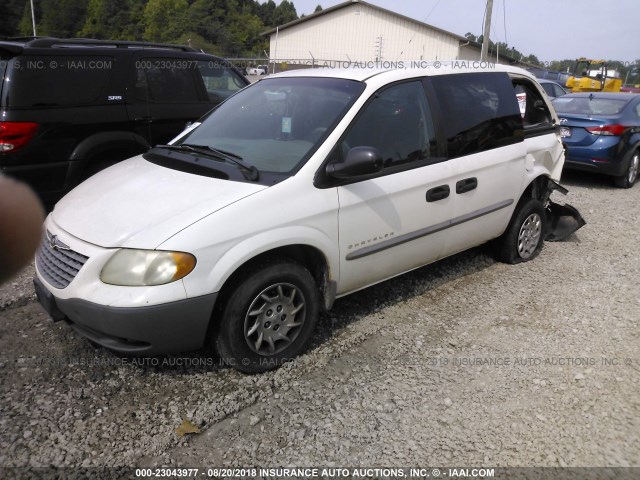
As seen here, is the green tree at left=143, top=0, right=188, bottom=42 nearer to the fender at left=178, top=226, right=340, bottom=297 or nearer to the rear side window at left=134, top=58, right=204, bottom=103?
the rear side window at left=134, top=58, right=204, bottom=103

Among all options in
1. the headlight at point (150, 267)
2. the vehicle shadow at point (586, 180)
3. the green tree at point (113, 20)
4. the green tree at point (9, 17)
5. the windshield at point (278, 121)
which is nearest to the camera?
the headlight at point (150, 267)

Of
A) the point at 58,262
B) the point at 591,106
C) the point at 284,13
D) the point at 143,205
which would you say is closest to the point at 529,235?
the point at 143,205

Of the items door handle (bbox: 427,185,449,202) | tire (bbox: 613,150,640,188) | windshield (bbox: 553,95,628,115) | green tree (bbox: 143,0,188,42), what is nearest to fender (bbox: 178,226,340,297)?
door handle (bbox: 427,185,449,202)

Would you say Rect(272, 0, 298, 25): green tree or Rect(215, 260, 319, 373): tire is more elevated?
Rect(272, 0, 298, 25): green tree

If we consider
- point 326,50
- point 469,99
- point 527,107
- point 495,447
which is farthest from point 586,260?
point 326,50

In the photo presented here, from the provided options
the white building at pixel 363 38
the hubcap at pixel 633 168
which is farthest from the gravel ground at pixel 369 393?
the white building at pixel 363 38

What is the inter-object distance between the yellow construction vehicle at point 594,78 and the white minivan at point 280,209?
71.3 feet

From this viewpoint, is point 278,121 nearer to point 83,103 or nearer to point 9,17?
point 83,103

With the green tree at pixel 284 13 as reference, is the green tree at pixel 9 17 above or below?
below

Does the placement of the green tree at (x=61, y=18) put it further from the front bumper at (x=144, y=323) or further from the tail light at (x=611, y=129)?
the front bumper at (x=144, y=323)

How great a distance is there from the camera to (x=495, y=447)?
2623 millimetres

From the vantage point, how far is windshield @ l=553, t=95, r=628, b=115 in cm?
899

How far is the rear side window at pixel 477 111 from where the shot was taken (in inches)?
159

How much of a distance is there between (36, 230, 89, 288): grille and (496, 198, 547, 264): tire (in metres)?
3.76
